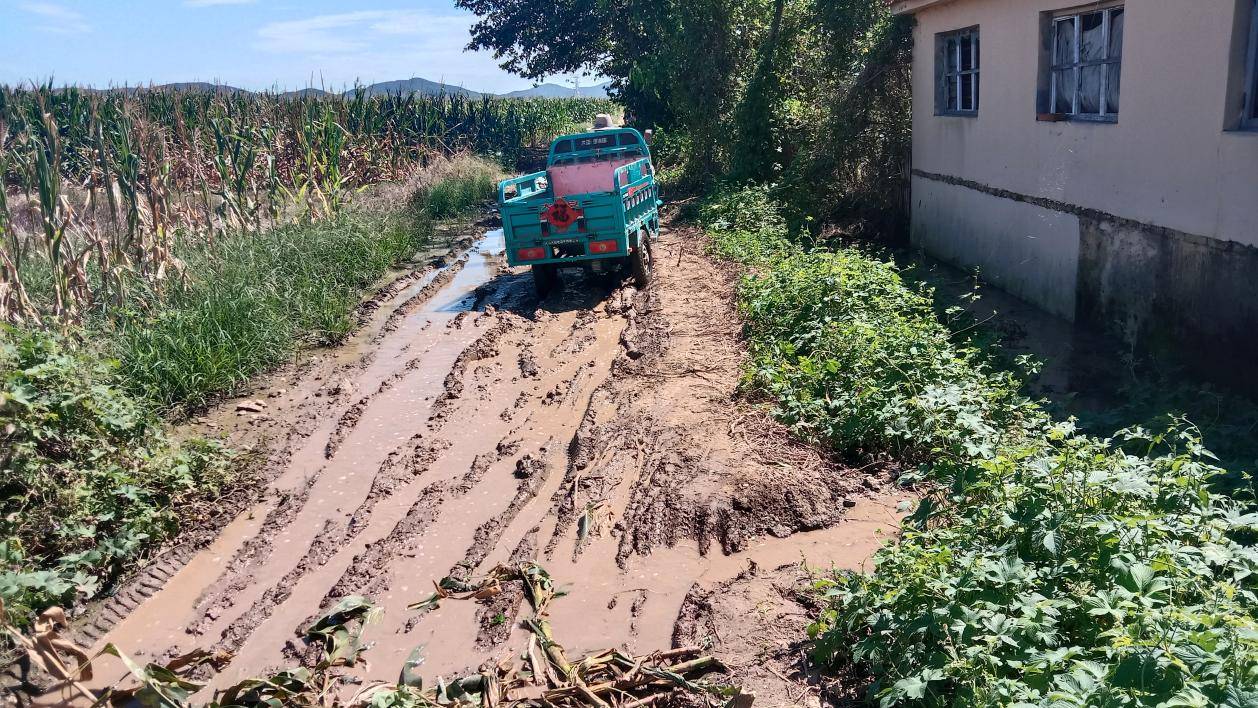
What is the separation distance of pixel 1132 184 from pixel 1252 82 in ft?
4.89

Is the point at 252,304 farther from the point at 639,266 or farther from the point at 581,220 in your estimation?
the point at 639,266

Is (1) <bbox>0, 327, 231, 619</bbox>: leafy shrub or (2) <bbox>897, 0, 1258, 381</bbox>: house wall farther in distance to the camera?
(2) <bbox>897, 0, 1258, 381</bbox>: house wall

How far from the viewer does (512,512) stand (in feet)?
19.7

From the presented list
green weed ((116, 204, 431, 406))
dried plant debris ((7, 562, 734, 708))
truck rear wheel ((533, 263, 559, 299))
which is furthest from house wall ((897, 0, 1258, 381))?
green weed ((116, 204, 431, 406))

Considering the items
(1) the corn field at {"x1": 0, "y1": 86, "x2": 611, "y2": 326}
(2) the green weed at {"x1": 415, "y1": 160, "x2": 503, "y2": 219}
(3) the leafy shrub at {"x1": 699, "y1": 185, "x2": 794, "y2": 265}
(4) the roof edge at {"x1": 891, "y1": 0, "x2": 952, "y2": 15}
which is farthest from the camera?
(2) the green weed at {"x1": 415, "y1": 160, "x2": 503, "y2": 219}

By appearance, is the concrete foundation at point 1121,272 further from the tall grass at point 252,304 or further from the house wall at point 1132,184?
the tall grass at point 252,304

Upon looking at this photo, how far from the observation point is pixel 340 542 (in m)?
5.80

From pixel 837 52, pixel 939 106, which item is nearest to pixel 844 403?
pixel 939 106

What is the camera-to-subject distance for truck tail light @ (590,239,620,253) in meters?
11.6

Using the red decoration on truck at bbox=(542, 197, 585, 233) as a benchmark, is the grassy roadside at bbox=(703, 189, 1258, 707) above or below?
below

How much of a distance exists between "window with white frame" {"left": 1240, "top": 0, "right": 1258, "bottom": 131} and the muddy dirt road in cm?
410

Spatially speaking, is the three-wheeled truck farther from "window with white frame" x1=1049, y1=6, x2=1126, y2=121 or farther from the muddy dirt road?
"window with white frame" x1=1049, y1=6, x2=1126, y2=121

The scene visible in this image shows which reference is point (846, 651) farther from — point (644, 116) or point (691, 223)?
point (644, 116)

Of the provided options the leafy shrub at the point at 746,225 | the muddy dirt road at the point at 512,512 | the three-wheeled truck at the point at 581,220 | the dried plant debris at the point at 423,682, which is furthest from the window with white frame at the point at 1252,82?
the three-wheeled truck at the point at 581,220
